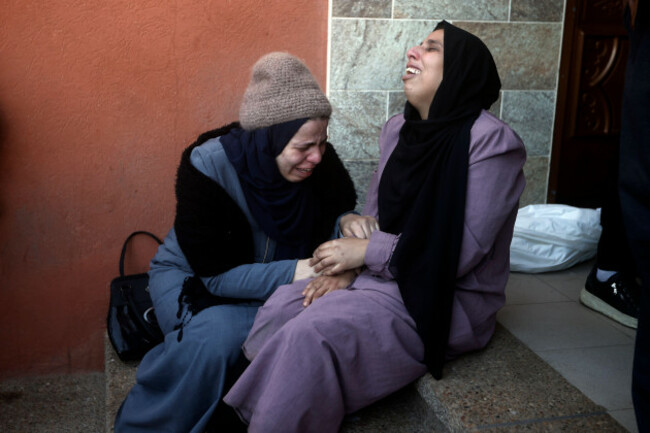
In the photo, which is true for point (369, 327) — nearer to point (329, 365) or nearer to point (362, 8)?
point (329, 365)

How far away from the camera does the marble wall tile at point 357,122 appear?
3.21 meters

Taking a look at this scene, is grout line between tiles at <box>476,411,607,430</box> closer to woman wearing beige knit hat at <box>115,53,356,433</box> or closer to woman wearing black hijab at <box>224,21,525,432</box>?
woman wearing black hijab at <box>224,21,525,432</box>

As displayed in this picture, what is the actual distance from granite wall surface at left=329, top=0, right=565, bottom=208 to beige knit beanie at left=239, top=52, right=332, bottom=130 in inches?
32.5

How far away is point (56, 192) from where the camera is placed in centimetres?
315

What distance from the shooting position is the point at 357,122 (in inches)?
128

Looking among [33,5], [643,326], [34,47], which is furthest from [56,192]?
[643,326]

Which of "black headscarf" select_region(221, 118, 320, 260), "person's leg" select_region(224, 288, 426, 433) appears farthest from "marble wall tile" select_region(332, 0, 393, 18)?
"person's leg" select_region(224, 288, 426, 433)

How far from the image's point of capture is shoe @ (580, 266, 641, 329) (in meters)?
2.79

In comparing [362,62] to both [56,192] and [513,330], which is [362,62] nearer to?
[513,330]

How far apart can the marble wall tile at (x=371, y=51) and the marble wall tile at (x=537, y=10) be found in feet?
1.55

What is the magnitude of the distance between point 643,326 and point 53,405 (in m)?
2.94

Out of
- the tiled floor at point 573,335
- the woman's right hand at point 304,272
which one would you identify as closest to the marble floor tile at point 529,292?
the tiled floor at point 573,335

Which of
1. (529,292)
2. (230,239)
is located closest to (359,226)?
(230,239)

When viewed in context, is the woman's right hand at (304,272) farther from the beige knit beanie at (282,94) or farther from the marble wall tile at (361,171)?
the marble wall tile at (361,171)
